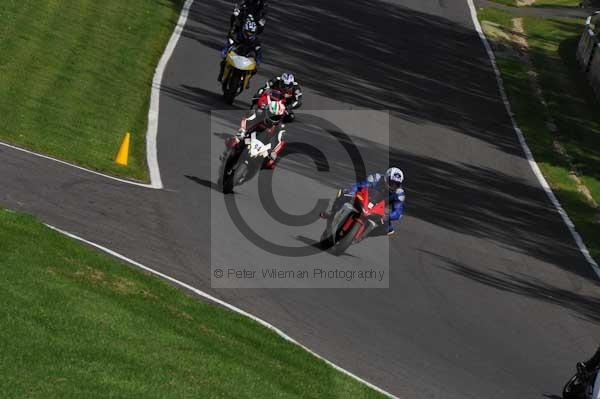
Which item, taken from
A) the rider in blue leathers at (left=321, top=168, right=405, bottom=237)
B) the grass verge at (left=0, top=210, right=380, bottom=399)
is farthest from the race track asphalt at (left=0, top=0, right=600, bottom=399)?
the grass verge at (left=0, top=210, right=380, bottom=399)

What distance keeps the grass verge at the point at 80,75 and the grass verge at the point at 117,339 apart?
7056 mm

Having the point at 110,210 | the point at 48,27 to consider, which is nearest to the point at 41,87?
the point at 48,27

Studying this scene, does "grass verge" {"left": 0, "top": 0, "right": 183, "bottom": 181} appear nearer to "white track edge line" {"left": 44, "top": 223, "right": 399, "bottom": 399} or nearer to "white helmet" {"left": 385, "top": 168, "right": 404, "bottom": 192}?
"white helmet" {"left": 385, "top": 168, "right": 404, "bottom": 192}

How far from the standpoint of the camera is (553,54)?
43.9 m

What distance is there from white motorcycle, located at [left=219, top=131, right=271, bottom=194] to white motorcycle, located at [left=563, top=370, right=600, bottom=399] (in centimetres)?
818

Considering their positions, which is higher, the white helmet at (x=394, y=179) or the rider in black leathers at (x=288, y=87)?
the white helmet at (x=394, y=179)

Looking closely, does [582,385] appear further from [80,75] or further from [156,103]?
[80,75]

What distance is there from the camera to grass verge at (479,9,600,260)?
29453 mm

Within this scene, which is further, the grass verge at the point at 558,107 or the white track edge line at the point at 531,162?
the grass verge at the point at 558,107

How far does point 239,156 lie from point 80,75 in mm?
7976

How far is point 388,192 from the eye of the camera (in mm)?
20000

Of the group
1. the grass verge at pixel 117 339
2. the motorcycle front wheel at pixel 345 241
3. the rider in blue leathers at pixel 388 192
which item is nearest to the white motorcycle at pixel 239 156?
the rider in blue leathers at pixel 388 192

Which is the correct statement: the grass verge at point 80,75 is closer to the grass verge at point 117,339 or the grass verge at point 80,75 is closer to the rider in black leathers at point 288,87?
the rider in black leathers at point 288,87

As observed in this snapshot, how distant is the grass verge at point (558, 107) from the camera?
1160 inches
